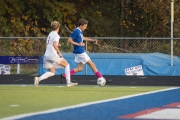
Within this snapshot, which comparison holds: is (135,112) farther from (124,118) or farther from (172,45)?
(172,45)

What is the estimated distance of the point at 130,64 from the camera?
26609mm

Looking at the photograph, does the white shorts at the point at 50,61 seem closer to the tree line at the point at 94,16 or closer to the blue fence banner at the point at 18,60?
the blue fence banner at the point at 18,60

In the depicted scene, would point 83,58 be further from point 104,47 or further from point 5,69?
point 104,47

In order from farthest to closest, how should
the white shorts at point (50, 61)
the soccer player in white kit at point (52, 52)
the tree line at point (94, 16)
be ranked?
the tree line at point (94, 16) → the white shorts at point (50, 61) → the soccer player in white kit at point (52, 52)

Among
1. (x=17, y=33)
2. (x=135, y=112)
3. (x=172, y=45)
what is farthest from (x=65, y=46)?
(x=135, y=112)

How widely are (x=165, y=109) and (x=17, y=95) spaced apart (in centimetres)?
425

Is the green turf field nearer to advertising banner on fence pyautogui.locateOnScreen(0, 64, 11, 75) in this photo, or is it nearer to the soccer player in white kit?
the soccer player in white kit

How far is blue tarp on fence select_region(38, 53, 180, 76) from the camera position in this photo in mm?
26578

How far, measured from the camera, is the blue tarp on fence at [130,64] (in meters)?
26.6

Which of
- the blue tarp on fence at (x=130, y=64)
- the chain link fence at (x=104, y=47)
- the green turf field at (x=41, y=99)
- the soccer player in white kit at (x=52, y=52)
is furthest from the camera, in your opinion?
the chain link fence at (x=104, y=47)

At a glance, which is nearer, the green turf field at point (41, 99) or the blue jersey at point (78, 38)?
the green turf field at point (41, 99)

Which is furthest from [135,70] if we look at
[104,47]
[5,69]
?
[5,69]

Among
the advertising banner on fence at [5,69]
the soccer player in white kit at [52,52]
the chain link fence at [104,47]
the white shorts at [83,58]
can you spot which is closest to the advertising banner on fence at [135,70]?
the chain link fence at [104,47]

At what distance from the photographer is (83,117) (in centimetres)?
1012
